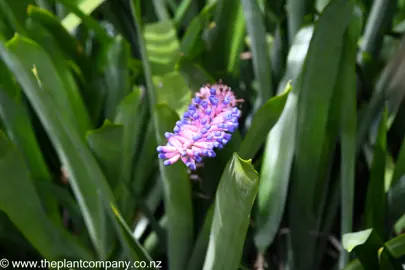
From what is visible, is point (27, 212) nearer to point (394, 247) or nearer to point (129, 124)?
point (129, 124)

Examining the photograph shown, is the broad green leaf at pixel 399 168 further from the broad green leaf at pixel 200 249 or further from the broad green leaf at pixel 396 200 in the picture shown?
the broad green leaf at pixel 200 249

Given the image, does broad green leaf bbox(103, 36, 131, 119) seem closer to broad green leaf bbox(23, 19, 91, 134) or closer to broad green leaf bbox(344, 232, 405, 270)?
broad green leaf bbox(23, 19, 91, 134)

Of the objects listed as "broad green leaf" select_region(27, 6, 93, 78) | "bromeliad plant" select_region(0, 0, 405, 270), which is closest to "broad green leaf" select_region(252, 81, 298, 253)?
"bromeliad plant" select_region(0, 0, 405, 270)

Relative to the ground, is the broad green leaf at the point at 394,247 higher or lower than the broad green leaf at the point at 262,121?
lower

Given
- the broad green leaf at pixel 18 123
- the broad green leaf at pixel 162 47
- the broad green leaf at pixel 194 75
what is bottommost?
the broad green leaf at pixel 18 123

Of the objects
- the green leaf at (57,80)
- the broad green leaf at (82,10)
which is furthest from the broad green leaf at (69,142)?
the broad green leaf at (82,10)

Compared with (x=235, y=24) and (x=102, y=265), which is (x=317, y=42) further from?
(x=102, y=265)
